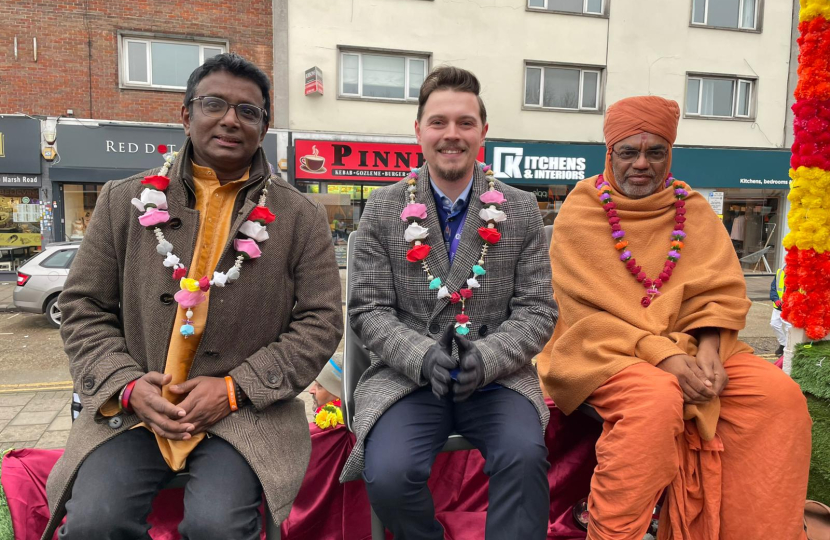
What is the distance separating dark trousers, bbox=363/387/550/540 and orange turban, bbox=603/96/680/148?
4.33 feet

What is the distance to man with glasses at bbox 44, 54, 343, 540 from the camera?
1.67 meters

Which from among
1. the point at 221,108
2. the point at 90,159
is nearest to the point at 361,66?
the point at 90,159

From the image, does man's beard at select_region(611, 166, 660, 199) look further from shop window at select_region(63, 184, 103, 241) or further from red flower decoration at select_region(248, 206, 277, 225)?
shop window at select_region(63, 184, 103, 241)

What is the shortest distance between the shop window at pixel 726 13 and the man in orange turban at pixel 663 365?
13.3m

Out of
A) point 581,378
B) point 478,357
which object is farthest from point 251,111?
point 581,378

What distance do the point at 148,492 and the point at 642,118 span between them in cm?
237

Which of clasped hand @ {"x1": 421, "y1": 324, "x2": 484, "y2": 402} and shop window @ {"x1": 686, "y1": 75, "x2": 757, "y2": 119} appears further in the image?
shop window @ {"x1": 686, "y1": 75, "x2": 757, "y2": 119}

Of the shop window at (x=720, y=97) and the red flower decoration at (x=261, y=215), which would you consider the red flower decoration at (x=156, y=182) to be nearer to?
the red flower decoration at (x=261, y=215)

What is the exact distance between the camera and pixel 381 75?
39.5 feet

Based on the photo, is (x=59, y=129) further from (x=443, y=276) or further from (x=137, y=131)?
(x=443, y=276)

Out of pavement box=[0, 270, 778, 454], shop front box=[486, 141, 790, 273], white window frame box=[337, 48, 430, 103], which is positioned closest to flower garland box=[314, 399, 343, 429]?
pavement box=[0, 270, 778, 454]

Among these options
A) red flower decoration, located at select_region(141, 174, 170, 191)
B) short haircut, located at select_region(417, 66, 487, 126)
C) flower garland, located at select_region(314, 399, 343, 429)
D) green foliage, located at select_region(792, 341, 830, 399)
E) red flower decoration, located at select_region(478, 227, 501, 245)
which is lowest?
flower garland, located at select_region(314, 399, 343, 429)

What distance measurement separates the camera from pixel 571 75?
42.1 feet

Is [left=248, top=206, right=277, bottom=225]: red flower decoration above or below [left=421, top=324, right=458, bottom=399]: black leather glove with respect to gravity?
above
